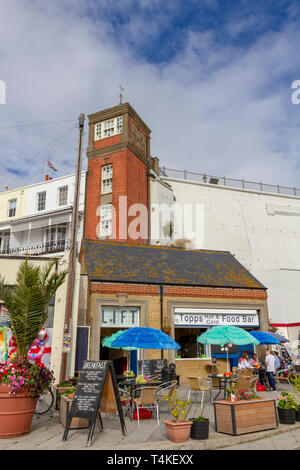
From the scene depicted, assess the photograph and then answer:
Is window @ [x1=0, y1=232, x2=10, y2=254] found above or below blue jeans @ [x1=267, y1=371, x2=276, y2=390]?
above

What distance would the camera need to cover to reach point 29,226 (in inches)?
1292

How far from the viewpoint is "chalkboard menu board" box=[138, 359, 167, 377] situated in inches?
620

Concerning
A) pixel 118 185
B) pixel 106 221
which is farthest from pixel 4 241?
pixel 118 185

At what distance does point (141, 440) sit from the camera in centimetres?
721

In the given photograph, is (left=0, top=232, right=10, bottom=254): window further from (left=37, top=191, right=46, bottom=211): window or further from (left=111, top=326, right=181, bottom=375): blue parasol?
(left=111, top=326, right=181, bottom=375): blue parasol

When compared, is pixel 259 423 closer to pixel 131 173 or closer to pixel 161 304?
pixel 161 304

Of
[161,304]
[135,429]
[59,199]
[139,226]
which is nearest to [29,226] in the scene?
[59,199]

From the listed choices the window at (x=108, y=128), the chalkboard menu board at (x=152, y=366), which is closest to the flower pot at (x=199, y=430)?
the chalkboard menu board at (x=152, y=366)

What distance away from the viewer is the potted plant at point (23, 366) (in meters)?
7.59

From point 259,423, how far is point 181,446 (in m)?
2.16

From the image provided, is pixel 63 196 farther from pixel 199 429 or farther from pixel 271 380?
pixel 199 429

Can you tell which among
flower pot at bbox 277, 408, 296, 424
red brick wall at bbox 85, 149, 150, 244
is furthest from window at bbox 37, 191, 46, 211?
flower pot at bbox 277, 408, 296, 424

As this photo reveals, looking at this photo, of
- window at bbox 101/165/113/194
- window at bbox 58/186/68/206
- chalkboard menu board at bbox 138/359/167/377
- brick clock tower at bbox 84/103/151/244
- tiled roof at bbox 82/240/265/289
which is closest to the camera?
chalkboard menu board at bbox 138/359/167/377

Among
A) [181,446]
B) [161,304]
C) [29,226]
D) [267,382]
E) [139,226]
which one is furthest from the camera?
[29,226]
